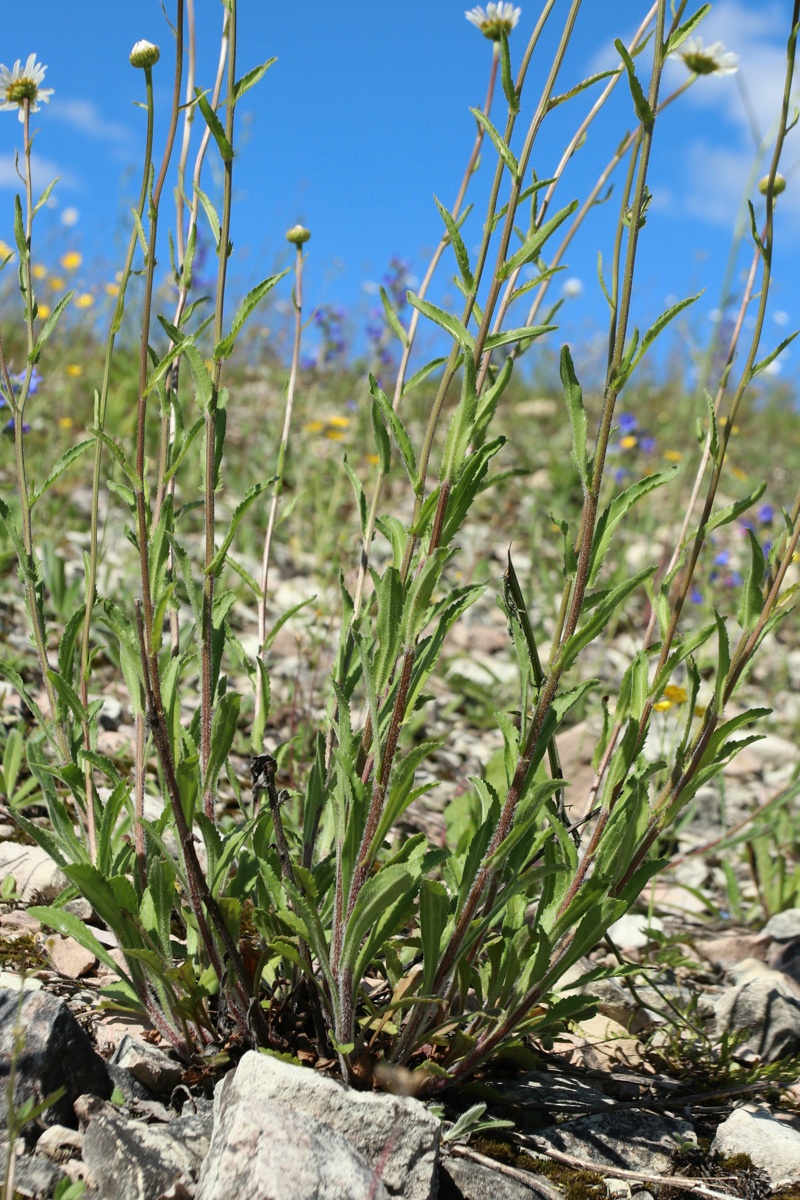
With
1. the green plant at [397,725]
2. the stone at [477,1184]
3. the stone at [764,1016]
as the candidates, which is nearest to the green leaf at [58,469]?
the green plant at [397,725]

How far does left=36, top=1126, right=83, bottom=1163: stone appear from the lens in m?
1.19

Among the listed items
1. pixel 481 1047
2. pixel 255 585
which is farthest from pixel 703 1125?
pixel 255 585

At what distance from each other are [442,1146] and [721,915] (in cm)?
137

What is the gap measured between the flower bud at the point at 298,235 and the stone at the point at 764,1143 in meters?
→ 1.53

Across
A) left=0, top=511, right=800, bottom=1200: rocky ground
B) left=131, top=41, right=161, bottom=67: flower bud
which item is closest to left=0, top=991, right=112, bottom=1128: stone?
left=0, top=511, right=800, bottom=1200: rocky ground

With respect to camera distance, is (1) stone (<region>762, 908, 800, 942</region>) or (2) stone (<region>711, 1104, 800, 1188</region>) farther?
(1) stone (<region>762, 908, 800, 942</region>)

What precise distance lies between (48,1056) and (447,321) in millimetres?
1039

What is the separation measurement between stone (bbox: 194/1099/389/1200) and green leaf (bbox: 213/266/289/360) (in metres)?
0.90

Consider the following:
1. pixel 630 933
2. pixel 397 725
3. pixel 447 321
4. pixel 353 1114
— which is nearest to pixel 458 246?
pixel 447 321

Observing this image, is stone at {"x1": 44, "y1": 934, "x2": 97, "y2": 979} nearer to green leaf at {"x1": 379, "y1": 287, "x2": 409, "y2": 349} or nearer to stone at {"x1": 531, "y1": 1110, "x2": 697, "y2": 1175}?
stone at {"x1": 531, "y1": 1110, "x2": 697, "y2": 1175}

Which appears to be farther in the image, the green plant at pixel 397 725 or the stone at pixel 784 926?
the stone at pixel 784 926

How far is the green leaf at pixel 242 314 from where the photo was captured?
1.20 m

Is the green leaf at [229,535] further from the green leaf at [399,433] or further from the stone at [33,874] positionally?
the stone at [33,874]

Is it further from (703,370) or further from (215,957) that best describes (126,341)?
(215,957)
